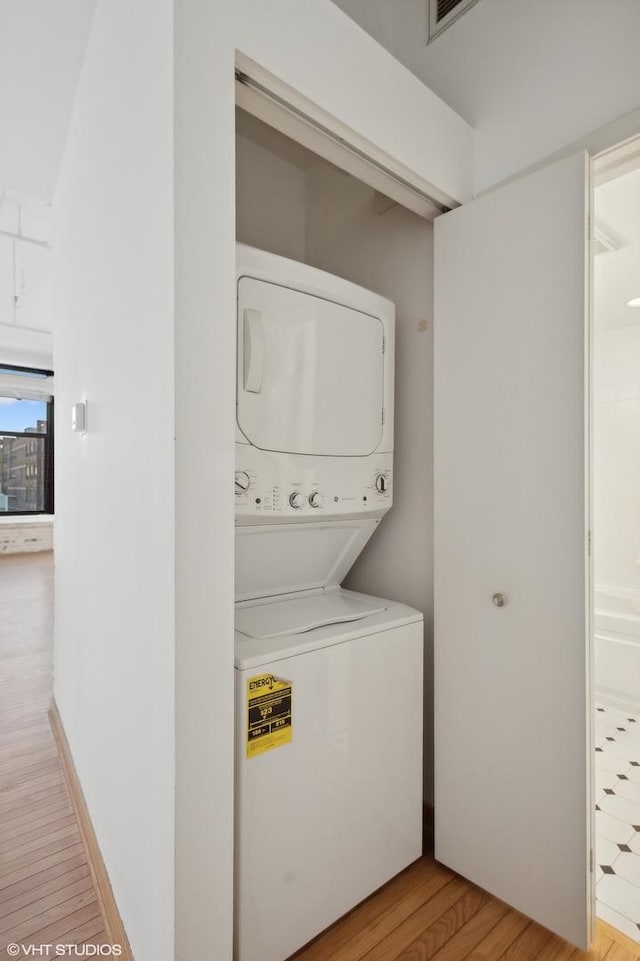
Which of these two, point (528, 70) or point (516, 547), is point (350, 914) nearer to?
point (516, 547)

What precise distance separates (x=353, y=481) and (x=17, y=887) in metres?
1.66

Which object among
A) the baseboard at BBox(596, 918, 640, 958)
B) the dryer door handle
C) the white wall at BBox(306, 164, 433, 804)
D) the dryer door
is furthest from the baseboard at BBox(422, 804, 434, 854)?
the dryer door handle

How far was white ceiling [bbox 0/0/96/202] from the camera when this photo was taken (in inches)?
61.7

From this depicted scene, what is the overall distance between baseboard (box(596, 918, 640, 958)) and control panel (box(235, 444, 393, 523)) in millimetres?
1386

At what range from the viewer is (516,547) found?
1.54 m

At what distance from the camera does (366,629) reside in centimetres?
153

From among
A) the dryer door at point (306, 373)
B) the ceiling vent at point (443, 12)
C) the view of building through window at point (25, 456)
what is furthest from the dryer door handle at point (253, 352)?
the view of building through window at point (25, 456)

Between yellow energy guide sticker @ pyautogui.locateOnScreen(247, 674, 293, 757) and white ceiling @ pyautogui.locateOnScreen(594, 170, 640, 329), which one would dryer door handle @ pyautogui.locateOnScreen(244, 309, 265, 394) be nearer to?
yellow energy guide sticker @ pyautogui.locateOnScreen(247, 674, 293, 757)

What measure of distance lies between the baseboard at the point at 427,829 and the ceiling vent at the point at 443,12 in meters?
2.78

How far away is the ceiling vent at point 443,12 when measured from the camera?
1768 mm

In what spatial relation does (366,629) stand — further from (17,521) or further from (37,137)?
(17,521)

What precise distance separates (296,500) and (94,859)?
1.37 m

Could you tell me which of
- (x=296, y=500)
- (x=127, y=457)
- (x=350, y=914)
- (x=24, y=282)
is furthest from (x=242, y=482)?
(x=24, y=282)

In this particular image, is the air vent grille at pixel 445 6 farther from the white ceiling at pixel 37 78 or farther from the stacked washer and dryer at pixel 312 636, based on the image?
the white ceiling at pixel 37 78
